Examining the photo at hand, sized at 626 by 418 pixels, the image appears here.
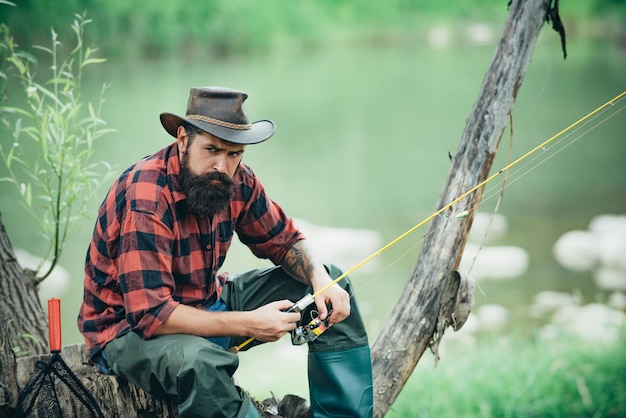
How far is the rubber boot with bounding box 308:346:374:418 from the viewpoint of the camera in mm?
2295

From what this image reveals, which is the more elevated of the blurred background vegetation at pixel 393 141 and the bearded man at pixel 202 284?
the bearded man at pixel 202 284

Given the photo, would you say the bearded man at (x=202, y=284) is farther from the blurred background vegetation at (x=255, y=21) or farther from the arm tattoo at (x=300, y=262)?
the blurred background vegetation at (x=255, y=21)

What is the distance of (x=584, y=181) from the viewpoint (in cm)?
990

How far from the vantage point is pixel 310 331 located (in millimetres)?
2234

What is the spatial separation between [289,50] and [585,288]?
9.42 m

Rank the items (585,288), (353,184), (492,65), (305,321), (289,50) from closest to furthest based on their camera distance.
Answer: (305,321) < (492,65) < (585,288) < (353,184) < (289,50)

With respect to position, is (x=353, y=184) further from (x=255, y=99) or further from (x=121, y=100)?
(x=121, y=100)

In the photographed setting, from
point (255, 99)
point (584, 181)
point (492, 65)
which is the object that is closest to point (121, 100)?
point (255, 99)

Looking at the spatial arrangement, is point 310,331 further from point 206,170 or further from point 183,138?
point 183,138

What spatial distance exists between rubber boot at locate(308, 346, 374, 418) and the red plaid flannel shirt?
405 mm

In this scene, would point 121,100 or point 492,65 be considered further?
point 121,100

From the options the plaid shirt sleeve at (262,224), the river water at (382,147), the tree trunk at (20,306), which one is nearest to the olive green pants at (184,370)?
the plaid shirt sleeve at (262,224)

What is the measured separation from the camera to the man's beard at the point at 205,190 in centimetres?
210

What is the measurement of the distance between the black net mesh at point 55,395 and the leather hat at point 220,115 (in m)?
0.75
